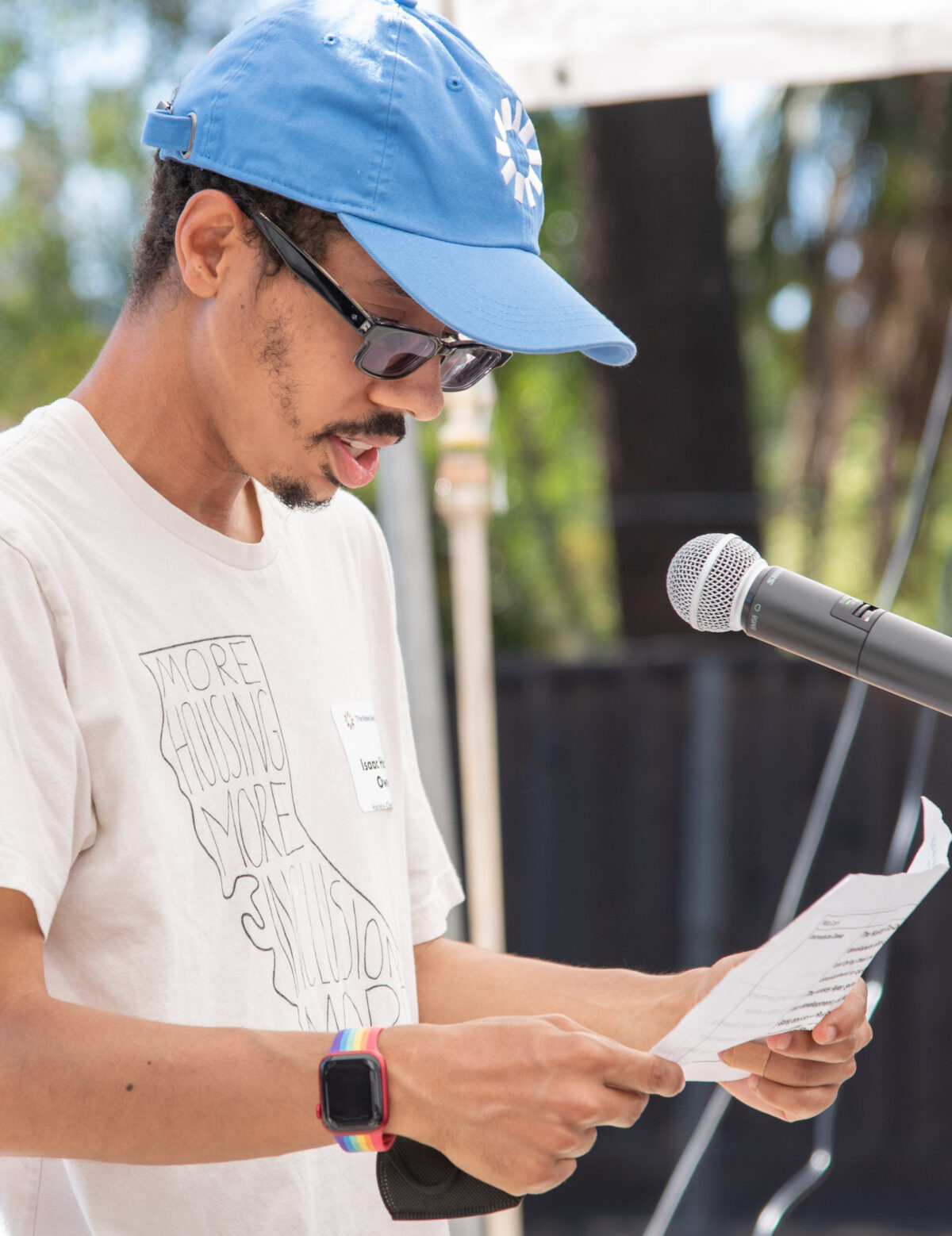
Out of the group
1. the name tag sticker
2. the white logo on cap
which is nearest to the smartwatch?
the name tag sticker

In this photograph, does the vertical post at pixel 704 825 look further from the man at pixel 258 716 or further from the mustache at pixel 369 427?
the mustache at pixel 369 427

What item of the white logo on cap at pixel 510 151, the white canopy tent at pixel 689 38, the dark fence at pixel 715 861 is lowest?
the dark fence at pixel 715 861

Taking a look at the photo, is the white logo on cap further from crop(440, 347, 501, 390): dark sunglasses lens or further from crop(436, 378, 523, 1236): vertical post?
crop(436, 378, 523, 1236): vertical post

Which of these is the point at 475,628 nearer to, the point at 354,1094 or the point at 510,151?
the point at 510,151

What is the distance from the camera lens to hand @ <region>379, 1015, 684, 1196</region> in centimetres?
89

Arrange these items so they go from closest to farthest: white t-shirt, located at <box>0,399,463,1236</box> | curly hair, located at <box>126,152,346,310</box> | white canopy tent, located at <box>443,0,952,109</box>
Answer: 1. white t-shirt, located at <box>0,399,463,1236</box>
2. curly hair, located at <box>126,152,346,310</box>
3. white canopy tent, located at <box>443,0,952,109</box>

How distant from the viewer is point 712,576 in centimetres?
111

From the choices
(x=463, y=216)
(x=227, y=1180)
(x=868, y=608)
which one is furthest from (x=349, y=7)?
(x=227, y=1180)

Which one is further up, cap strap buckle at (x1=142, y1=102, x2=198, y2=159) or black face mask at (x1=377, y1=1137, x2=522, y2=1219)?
cap strap buckle at (x1=142, y1=102, x2=198, y2=159)

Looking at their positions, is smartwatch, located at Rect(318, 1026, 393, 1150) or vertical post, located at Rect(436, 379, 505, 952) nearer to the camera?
smartwatch, located at Rect(318, 1026, 393, 1150)

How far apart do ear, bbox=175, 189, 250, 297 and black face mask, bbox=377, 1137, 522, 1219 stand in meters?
0.76

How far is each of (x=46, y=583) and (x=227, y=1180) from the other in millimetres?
531

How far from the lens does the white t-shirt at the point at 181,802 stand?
40.1 inches

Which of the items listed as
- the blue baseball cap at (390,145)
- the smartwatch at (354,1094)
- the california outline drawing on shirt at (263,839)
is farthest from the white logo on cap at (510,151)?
the smartwatch at (354,1094)
